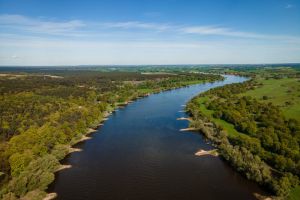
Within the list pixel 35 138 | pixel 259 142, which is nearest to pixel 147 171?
pixel 35 138

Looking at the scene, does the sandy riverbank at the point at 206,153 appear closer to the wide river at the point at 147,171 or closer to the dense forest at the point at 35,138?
the wide river at the point at 147,171

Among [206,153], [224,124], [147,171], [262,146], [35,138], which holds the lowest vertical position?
[147,171]

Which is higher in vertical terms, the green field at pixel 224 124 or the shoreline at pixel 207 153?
the green field at pixel 224 124

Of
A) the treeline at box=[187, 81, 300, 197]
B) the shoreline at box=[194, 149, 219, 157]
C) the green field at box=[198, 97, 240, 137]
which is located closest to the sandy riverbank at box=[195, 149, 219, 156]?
the shoreline at box=[194, 149, 219, 157]

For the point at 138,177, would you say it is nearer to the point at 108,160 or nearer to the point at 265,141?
the point at 108,160

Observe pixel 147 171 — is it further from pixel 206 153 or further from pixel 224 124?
pixel 224 124

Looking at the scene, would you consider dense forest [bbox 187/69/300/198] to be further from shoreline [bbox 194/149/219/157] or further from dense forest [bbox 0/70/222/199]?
dense forest [bbox 0/70/222/199]

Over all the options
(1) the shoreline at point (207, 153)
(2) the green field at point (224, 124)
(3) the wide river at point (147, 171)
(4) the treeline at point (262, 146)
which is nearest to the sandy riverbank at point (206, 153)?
(1) the shoreline at point (207, 153)

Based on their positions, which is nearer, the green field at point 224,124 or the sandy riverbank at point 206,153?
the sandy riverbank at point 206,153
